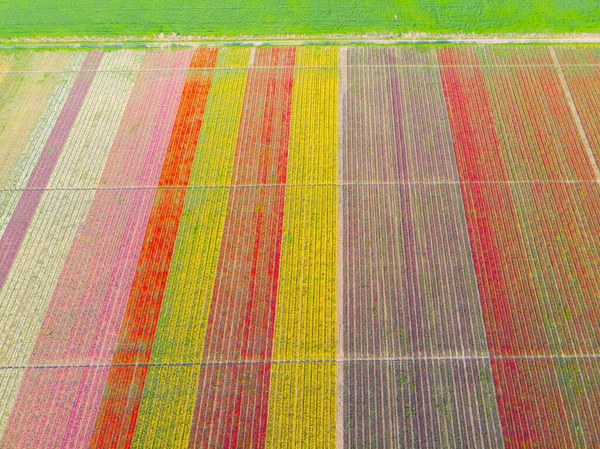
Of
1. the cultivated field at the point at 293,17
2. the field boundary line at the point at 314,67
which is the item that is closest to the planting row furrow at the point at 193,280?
the field boundary line at the point at 314,67

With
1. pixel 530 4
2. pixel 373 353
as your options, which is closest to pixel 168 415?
pixel 373 353

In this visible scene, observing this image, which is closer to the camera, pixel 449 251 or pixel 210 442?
pixel 210 442

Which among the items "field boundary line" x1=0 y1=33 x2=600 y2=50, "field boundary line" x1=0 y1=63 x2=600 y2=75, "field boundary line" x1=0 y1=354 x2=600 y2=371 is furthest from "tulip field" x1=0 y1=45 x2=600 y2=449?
"field boundary line" x1=0 y1=33 x2=600 y2=50

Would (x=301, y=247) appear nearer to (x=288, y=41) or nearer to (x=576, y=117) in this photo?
(x=288, y=41)

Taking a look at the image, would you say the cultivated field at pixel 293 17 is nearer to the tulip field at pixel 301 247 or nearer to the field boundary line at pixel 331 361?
the tulip field at pixel 301 247

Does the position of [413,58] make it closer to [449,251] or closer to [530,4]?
[530,4]

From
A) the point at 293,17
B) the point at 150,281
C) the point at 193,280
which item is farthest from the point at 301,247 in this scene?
the point at 293,17

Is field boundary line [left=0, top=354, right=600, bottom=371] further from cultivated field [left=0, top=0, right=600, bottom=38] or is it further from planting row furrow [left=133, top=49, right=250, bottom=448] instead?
cultivated field [left=0, top=0, right=600, bottom=38]
